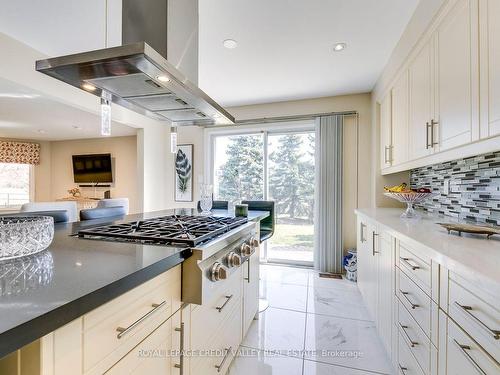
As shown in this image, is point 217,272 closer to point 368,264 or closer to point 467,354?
point 467,354

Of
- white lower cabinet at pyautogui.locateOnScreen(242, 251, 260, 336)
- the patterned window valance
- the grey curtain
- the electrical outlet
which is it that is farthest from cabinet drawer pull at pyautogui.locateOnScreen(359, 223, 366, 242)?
the patterned window valance

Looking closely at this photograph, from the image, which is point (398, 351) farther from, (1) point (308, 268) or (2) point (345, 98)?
(2) point (345, 98)

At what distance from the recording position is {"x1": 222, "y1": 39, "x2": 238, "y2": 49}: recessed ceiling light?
7.59 feet

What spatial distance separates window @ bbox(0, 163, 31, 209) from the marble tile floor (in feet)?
20.8

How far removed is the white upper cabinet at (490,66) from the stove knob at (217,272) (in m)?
1.37

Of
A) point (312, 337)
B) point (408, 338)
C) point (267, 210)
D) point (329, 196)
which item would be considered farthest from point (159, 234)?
point (329, 196)

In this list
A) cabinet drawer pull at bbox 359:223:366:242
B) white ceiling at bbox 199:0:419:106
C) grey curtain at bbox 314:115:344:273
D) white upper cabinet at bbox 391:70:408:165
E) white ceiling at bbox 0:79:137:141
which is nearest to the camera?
white ceiling at bbox 199:0:419:106

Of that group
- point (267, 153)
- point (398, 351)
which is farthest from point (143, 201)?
point (398, 351)

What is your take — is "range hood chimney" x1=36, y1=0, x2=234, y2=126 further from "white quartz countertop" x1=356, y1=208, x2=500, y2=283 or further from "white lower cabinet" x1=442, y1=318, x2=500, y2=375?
"white lower cabinet" x1=442, y1=318, x2=500, y2=375

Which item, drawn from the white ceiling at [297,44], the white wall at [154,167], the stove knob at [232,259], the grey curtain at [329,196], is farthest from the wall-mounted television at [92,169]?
the stove knob at [232,259]

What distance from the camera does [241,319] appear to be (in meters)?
1.73

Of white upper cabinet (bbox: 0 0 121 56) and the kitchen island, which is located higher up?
white upper cabinet (bbox: 0 0 121 56)

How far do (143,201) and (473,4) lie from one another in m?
4.20

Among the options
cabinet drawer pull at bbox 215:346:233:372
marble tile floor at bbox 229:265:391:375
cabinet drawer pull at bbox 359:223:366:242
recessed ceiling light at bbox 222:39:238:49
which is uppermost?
recessed ceiling light at bbox 222:39:238:49
